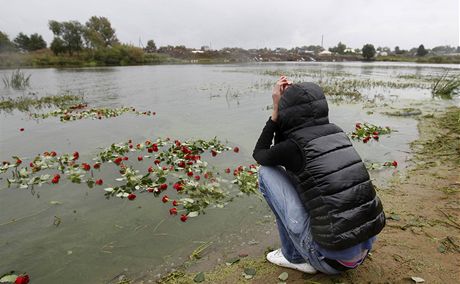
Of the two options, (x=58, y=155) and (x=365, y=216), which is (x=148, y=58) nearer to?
(x=58, y=155)

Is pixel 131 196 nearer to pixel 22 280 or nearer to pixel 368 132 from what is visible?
pixel 22 280

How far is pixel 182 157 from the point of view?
6578 millimetres

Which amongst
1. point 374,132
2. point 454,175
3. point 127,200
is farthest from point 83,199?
point 374,132

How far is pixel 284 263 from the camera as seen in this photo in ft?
10.4

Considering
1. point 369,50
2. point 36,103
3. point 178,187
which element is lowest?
point 178,187

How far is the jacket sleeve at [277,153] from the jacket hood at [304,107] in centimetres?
16

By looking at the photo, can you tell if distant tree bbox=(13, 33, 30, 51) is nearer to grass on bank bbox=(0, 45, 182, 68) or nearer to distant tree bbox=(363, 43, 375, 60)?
grass on bank bbox=(0, 45, 182, 68)

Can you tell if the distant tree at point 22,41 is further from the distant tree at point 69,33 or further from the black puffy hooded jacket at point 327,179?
the black puffy hooded jacket at point 327,179

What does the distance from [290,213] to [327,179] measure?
1.71 ft

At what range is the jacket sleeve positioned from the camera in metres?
2.42

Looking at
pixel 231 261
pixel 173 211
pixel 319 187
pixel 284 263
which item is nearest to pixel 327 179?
pixel 319 187

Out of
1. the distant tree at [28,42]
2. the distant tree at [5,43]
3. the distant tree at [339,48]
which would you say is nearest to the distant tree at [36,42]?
the distant tree at [28,42]

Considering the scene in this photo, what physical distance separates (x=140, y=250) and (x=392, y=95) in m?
16.3

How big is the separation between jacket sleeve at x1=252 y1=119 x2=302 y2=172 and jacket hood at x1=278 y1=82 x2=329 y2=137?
0.52ft
